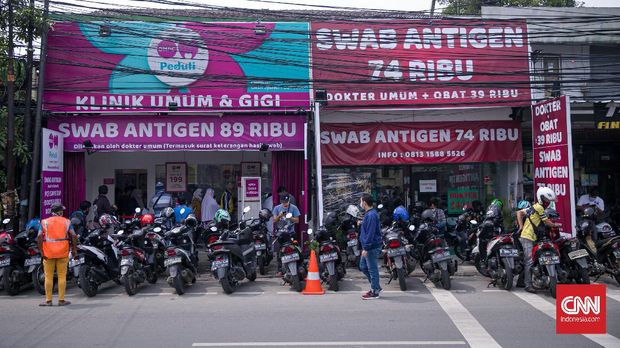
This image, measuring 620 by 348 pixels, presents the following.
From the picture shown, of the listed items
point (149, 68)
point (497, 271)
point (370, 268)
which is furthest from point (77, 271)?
point (497, 271)

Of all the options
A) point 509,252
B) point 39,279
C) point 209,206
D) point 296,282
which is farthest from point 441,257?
point 39,279

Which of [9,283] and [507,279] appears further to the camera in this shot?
[9,283]

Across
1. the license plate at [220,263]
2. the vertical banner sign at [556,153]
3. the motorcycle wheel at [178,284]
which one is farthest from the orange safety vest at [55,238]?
the vertical banner sign at [556,153]

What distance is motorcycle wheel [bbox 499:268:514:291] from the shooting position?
30.6ft

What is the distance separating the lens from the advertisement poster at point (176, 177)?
1511 cm

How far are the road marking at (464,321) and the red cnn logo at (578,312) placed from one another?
0.87 m

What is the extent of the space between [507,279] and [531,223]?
1024mm

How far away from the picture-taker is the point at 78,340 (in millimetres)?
6660

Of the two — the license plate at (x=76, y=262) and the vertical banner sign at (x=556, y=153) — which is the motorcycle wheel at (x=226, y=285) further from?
the vertical banner sign at (x=556, y=153)

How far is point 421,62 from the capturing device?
45.0 ft

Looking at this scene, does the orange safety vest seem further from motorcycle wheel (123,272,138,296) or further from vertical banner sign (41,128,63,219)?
vertical banner sign (41,128,63,219)

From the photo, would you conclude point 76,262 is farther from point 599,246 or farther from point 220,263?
point 599,246

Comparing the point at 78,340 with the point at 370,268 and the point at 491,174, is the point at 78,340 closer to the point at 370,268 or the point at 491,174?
the point at 370,268

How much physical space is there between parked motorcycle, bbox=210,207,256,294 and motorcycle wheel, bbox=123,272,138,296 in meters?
1.36
